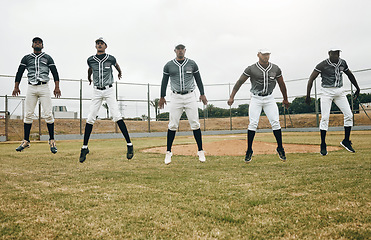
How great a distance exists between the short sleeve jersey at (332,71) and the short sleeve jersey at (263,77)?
152 centimetres

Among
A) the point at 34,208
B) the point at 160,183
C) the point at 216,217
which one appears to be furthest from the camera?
the point at 160,183

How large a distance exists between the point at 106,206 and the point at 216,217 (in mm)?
1224

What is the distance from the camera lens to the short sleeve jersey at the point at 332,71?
675 centimetres

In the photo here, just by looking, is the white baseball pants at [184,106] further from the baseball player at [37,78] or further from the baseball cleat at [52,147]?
the baseball cleat at [52,147]

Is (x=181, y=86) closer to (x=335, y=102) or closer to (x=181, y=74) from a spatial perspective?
(x=181, y=74)

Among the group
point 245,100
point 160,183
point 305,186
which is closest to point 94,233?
point 160,183

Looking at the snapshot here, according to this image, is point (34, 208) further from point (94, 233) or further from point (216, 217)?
point (216, 217)

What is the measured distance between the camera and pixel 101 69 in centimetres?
616

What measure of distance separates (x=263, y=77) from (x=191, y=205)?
13.1 ft

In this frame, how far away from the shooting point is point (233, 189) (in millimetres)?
3602

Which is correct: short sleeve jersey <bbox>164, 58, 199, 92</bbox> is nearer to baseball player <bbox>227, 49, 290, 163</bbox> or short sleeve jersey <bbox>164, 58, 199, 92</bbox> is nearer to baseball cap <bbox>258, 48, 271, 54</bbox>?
baseball player <bbox>227, 49, 290, 163</bbox>

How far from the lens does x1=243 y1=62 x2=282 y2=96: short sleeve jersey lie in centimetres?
603

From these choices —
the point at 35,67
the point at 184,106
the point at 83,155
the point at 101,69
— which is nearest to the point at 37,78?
the point at 35,67

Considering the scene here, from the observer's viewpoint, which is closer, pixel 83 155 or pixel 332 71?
pixel 83 155
